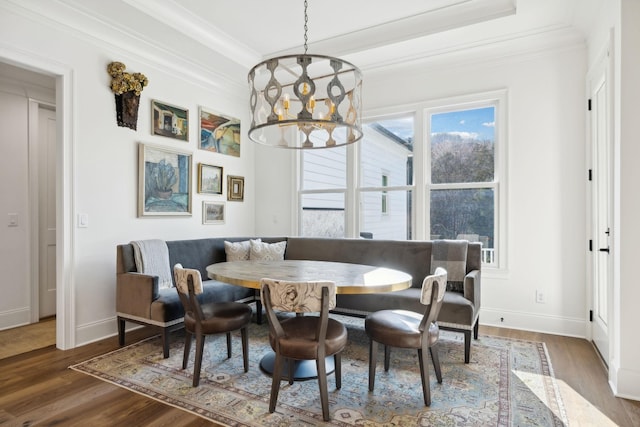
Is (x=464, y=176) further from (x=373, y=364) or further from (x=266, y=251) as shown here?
(x=373, y=364)

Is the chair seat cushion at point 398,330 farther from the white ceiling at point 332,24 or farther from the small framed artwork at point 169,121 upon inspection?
the small framed artwork at point 169,121

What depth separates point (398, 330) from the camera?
87.3 inches

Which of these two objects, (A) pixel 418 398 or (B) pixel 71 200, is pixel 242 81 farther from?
(A) pixel 418 398

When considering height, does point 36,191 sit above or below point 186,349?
above

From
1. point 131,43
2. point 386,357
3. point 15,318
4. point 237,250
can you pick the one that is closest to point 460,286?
point 386,357

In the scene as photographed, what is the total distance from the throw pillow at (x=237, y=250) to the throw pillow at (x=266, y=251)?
0.19ft

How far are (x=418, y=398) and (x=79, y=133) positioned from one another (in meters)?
3.43

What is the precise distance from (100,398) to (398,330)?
75.2 inches

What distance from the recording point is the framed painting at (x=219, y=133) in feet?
14.6

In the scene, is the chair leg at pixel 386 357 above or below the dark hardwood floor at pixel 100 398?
above

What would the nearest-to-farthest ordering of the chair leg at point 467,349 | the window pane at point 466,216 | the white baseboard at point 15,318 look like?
the chair leg at point 467,349, the white baseboard at point 15,318, the window pane at point 466,216

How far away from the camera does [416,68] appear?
4.16 m

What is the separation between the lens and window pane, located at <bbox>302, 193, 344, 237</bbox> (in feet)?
16.0

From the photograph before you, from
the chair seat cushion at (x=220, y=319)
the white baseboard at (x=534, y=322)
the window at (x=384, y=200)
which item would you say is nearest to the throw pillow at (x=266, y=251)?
the window at (x=384, y=200)
